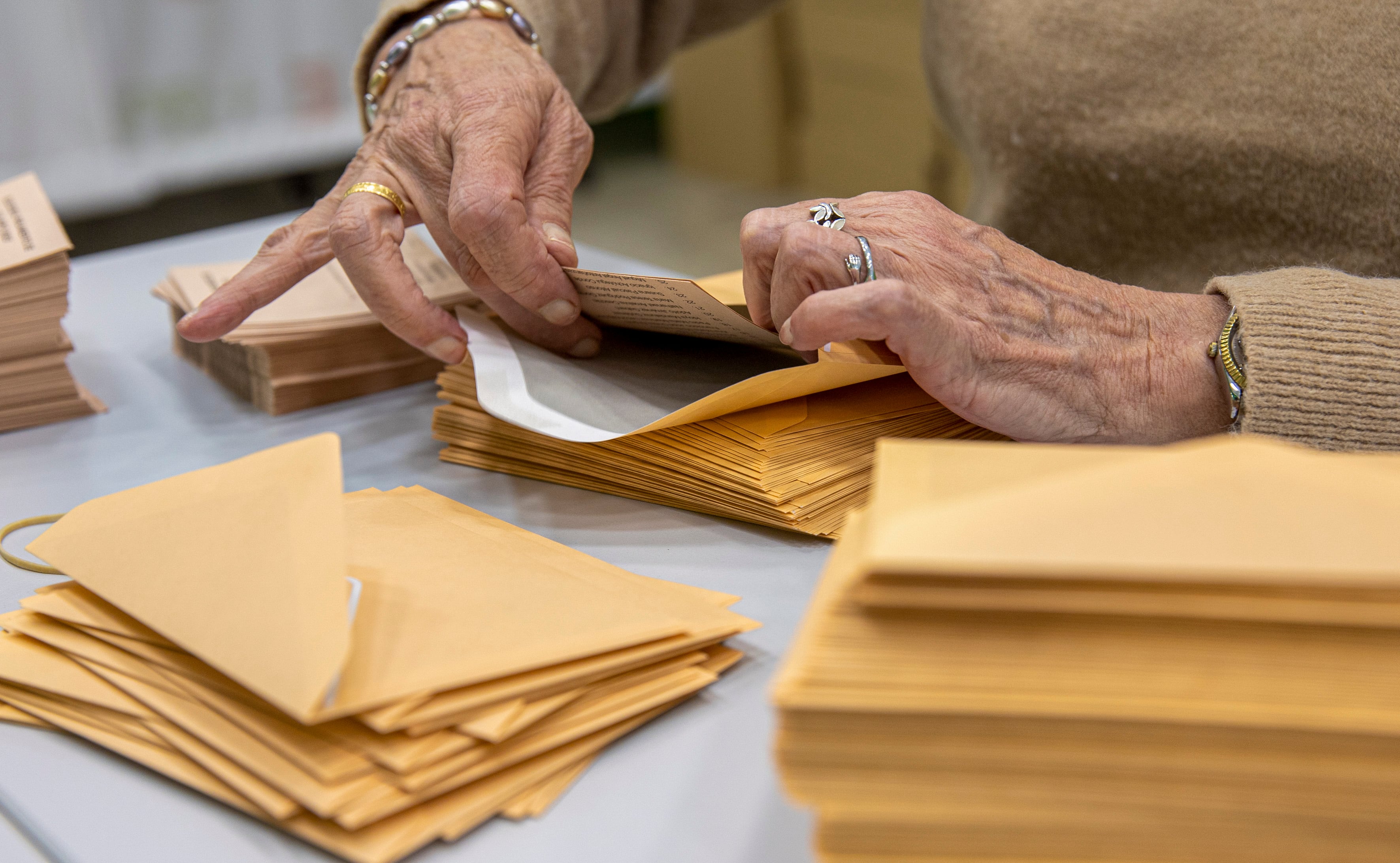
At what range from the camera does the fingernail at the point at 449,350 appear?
89 cm

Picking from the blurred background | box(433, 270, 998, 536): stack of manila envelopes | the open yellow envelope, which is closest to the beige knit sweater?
box(433, 270, 998, 536): stack of manila envelopes

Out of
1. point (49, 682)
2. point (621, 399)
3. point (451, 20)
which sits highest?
point (451, 20)

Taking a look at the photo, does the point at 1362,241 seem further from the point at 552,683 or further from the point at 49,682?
the point at 49,682

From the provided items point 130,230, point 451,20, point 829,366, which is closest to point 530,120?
point 451,20

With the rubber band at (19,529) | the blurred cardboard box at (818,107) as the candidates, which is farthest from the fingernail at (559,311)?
the blurred cardboard box at (818,107)

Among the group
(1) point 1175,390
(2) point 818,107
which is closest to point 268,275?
(1) point 1175,390

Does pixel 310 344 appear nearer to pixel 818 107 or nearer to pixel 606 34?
pixel 606 34

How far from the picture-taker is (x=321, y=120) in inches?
131

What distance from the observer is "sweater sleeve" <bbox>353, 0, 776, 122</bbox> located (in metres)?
1.16

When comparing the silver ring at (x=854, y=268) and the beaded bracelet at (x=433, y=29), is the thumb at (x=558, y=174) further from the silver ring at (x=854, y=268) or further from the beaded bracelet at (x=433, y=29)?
the silver ring at (x=854, y=268)

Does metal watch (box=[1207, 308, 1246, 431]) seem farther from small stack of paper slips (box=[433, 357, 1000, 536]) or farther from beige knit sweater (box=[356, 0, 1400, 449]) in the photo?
small stack of paper slips (box=[433, 357, 1000, 536])

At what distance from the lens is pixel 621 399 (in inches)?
32.7

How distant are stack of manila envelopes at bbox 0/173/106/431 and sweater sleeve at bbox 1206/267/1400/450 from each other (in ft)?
3.14

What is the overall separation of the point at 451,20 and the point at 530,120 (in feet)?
0.69
